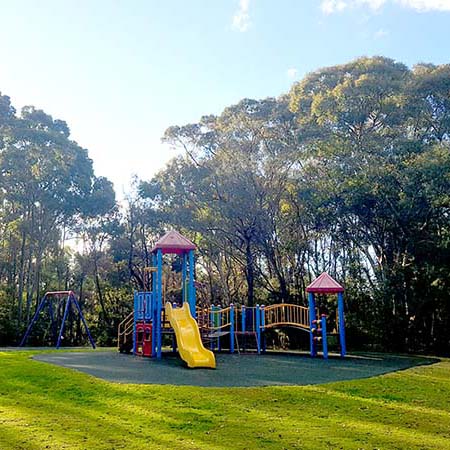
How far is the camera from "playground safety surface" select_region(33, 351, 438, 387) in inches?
336

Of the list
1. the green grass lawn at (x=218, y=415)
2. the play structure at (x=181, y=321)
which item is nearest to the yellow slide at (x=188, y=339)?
the play structure at (x=181, y=321)

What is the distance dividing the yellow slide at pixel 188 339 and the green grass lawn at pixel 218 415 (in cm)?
277

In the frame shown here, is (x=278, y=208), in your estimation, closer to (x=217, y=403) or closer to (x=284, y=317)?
(x=284, y=317)

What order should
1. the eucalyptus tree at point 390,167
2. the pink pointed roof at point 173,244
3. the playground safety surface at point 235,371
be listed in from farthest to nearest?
the eucalyptus tree at point 390,167 < the pink pointed roof at point 173,244 < the playground safety surface at point 235,371

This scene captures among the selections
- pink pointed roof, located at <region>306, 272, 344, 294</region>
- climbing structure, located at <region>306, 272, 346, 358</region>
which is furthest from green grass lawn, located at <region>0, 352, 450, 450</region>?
pink pointed roof, located at <region>306, 272, 344, 294</region>

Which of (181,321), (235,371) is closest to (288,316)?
(181,321)

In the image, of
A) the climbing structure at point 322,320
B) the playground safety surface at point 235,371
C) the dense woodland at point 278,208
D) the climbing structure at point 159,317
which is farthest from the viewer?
the dense woodland at point 278,208

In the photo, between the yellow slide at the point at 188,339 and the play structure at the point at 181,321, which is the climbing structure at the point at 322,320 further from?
the yellow slide at the point at 188,339

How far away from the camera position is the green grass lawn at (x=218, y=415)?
498 cm

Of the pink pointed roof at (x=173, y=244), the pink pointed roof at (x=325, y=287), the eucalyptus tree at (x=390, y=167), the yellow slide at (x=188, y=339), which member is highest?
the eucalyptus tree at (x=390, y=167)

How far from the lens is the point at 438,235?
18.1 metres

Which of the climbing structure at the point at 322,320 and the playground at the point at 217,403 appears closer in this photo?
the playground at the point at 217,403

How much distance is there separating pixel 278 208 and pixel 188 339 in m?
11.1

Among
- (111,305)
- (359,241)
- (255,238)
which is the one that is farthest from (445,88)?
(111,305)
